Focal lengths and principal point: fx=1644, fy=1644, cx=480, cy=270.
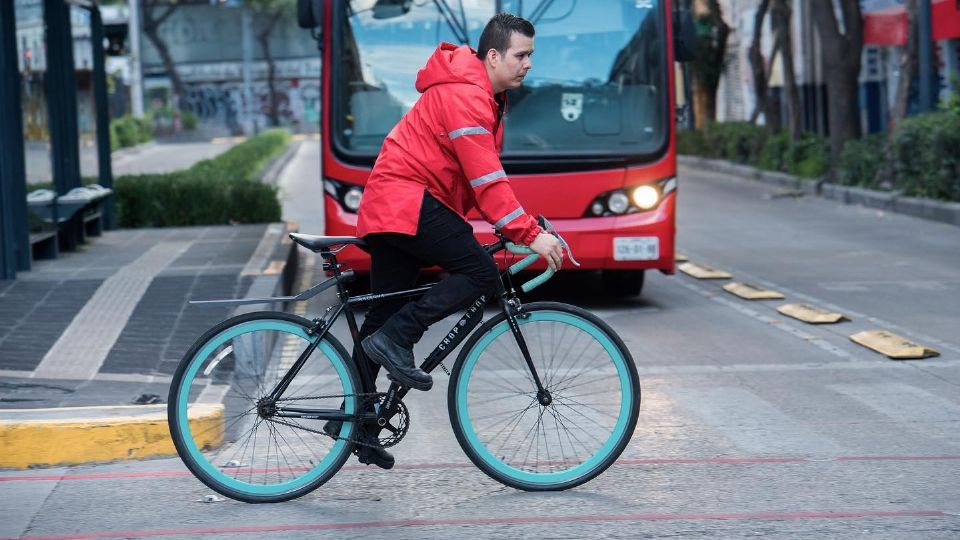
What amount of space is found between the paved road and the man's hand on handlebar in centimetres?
83

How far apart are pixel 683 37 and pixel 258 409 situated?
267 inches

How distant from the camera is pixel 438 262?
5.55m

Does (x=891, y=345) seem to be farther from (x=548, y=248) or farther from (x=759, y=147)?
(x=759, y=147)

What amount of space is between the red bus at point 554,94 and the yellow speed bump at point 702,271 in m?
1.99

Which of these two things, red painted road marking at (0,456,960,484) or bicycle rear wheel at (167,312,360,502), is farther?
red painted road marking at (0,456,960,484)

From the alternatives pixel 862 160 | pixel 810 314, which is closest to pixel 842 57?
pixel 862 160

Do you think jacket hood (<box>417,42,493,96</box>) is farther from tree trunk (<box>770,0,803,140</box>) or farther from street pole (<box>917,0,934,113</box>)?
tree trunk (<box>770,0,803,140</box>)

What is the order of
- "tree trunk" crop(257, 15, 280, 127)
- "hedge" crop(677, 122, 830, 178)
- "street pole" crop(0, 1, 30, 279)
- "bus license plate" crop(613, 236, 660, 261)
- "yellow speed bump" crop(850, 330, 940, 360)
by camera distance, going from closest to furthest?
"yellow speed bump" crop(850, 330, 940, 360)
"bus license plate" crop(613, 236, 660, 261)
"street pole" crop(0, 1, 30, 279)
"hedge" crop(677, 122, 830, 178)
"tree trunk" crop(257, 15, 280, 127)

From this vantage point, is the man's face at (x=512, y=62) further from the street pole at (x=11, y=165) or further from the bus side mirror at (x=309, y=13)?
the street pole at (x=11, y=165)

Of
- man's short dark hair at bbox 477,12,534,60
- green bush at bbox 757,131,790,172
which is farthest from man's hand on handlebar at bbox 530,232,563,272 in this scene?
green bush at bbox 757,131,790,172

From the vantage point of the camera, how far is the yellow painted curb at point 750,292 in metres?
12.0

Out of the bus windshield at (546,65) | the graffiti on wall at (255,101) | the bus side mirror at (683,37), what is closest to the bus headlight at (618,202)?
the bus windshield at (546,65)

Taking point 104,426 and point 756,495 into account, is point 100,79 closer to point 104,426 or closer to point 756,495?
point 104,426

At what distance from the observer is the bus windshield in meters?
11.7
